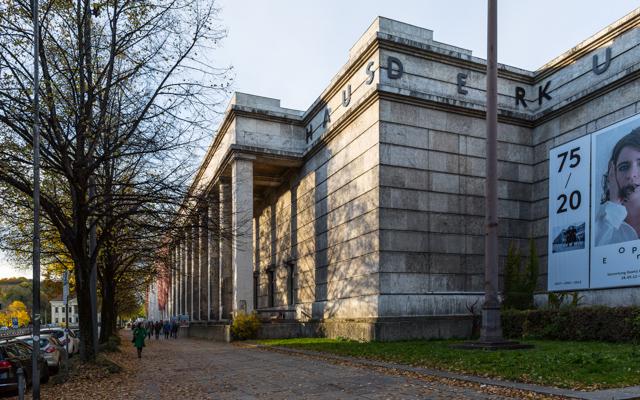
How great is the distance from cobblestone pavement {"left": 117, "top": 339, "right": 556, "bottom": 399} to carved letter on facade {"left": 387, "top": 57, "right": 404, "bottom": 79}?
13.6m

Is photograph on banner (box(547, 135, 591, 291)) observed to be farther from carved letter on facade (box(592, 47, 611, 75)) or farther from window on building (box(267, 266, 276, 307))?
window on building (box(267, 266, 276, 307))

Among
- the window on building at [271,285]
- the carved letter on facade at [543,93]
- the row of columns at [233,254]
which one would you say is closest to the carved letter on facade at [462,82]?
the carved letter on facade at [543,93]

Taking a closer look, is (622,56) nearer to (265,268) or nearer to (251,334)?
(251,334)

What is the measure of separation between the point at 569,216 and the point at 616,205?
263 cm

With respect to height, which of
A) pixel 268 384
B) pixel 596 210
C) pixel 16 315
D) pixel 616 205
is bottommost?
pixel 16 315

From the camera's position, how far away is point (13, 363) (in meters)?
14.8

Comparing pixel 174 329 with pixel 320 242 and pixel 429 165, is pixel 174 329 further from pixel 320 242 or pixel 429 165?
pixel 429 165

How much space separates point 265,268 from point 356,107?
23151 mm

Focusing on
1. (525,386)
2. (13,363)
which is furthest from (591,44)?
(13,363)

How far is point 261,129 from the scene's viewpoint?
37.5m

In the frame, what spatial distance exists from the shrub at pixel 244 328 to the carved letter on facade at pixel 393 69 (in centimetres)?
1617

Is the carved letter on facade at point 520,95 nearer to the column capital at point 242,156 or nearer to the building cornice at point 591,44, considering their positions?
the building cornice at point 591,44

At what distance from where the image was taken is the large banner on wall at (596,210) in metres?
→ 21.2

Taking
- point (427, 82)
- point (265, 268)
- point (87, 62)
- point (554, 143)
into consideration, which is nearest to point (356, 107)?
point (427, 82)
